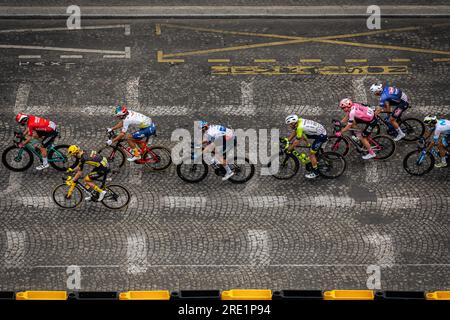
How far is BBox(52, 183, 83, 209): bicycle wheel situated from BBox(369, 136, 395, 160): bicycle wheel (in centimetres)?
813

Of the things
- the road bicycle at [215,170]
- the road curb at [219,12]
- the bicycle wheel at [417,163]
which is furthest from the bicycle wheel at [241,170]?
the road curb at [219,12]

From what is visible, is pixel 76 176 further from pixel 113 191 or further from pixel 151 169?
pixel 151 169

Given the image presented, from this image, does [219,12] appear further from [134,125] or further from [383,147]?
[383,147]

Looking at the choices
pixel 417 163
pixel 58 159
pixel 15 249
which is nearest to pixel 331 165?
pixel 417 163

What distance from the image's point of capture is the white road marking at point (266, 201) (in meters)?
19.7

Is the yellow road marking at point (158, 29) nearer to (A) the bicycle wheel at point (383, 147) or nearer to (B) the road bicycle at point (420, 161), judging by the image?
(A) the bicycle wheel at point (383, 147)

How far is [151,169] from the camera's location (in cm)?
2058

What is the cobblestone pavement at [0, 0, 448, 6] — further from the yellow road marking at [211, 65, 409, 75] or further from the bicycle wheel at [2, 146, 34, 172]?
the bicycle wheel at [2, 146, 34, 172]

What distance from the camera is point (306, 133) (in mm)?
19531

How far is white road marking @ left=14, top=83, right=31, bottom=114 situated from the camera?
22.2m

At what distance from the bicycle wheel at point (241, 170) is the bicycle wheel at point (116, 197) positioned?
9.41 feet

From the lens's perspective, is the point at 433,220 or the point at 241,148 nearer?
the point at 433,220

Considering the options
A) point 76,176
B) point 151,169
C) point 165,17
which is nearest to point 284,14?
point 165,17

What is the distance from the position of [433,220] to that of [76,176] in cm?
918
